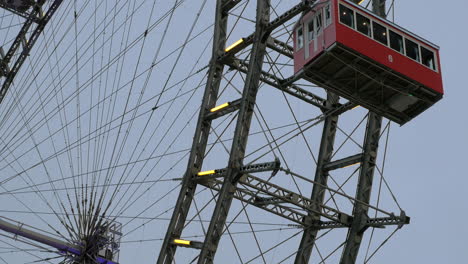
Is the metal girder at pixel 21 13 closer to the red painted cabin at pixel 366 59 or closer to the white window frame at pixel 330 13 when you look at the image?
the red painted cabin at pixel 366 59

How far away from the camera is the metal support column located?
30.9 metres

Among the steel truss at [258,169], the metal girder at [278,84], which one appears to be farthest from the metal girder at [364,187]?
the metal girder at [278,84]

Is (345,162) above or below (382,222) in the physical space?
above

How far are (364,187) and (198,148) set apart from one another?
19.5 ft

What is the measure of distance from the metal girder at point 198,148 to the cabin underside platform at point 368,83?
473 centimetres

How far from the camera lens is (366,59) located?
993 inches

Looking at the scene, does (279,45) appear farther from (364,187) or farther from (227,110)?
(364,187)

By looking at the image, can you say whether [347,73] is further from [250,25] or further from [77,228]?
[250,25]

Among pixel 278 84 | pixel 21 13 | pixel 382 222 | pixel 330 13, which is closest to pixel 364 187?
pixel 382 222

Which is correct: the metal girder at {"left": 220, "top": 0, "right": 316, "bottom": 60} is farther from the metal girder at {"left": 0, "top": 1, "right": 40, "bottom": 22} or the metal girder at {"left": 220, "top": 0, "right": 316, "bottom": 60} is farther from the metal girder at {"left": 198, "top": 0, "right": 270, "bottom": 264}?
the metal girder at {"left": 0, "top": 1, "right": 40, "bottom": 22}

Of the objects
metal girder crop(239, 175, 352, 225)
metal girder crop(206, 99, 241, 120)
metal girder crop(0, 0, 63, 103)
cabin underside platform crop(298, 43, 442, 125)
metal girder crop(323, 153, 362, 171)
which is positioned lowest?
metal girder crop(239, 175, 352, 225)

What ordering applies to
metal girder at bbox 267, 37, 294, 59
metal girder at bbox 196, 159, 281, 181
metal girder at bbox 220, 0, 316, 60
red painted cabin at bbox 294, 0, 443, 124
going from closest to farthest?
→ red painted cabin at bbox 294, 0, 443, 124
metal girder at bbox 196, 159, 281, 181
metal girder at bbox 220, 0, 316, 60
metal girder at bbox 267, 37, 294, 59

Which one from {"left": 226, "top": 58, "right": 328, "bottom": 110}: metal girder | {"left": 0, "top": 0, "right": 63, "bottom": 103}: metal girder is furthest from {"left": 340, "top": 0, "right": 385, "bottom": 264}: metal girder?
{"left": 0, "top": 0, "right": 63, "bottom": 103}: metal girder

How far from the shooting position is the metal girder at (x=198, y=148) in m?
29.1
